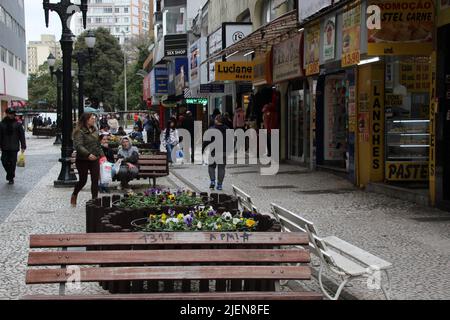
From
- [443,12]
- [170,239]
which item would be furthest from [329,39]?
[170,239]

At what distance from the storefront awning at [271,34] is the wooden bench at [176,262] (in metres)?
12.0

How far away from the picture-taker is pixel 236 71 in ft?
81.7

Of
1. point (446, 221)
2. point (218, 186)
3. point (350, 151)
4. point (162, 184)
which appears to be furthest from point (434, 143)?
point (162, 184)

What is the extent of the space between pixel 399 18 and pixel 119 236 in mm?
8538

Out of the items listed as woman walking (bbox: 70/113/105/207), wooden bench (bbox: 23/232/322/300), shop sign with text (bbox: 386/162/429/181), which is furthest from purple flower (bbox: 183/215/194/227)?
shop sign with text (bbox: 386/162/429/181)

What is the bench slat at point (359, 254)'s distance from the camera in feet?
19.7

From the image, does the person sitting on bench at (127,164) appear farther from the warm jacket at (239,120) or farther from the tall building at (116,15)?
the tall building at (116,15)

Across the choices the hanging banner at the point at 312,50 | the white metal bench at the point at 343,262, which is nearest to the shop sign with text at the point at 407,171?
the hanging banner at the point at 312,50

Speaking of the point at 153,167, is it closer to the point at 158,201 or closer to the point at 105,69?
the point at 158,201

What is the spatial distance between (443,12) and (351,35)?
2.15 meters

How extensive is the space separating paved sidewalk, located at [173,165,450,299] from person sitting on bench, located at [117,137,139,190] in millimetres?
1573

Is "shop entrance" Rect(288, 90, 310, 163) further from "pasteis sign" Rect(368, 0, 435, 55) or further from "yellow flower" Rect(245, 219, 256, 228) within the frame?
"yellow flower" Rect(245, 219, 256, 228)

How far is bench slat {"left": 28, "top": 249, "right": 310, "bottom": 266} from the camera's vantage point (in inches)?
198
